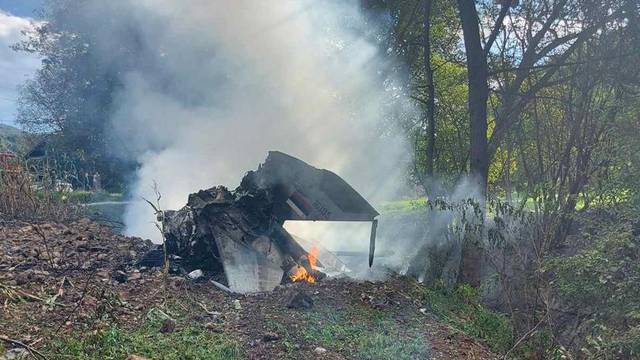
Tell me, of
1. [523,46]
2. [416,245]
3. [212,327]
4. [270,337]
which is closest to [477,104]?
[523,46]

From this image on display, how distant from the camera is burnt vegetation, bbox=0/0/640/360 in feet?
13.9

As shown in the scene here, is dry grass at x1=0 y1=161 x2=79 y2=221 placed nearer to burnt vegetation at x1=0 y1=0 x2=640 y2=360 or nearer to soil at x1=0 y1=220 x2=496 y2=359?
burnt vegetation at x1=0 y1=0 x2=640 y2=360

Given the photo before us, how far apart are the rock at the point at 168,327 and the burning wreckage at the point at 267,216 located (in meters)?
2.02

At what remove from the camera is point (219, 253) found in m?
→ 6.40

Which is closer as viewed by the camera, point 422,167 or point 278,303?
point 278,303

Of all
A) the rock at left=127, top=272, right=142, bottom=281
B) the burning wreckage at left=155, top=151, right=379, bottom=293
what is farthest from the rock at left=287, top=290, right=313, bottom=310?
the rock at left=127, top=272, right=142, bottom=281

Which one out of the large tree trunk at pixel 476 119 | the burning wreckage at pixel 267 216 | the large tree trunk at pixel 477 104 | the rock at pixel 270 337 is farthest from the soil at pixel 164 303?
the large tree trunk at pixel 477 104

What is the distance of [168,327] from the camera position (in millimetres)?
4277

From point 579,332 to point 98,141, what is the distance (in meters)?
19.0

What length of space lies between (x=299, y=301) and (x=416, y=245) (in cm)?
513

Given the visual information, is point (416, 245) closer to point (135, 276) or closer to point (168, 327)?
point (135, 276)

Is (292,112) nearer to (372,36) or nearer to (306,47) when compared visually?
(306,47)

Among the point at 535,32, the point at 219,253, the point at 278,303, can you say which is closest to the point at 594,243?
the point at 278,303

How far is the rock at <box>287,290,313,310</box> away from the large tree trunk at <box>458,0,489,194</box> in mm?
3478
